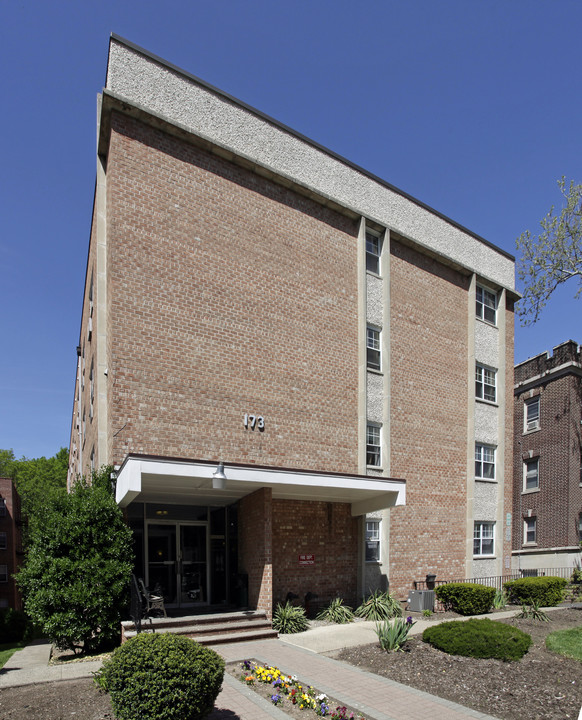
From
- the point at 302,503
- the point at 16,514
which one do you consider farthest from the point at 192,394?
the point at 16,514

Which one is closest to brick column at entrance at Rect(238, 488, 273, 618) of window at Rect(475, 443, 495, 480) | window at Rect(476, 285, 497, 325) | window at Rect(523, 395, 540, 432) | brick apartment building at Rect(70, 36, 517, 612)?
brick apartment building at Rect(70, 36, 517, 612)

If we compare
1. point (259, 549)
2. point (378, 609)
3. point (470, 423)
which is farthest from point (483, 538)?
point (259, 549)

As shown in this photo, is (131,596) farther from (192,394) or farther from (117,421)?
(192,394)

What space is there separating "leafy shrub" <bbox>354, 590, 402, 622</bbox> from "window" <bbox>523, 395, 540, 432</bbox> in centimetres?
1791

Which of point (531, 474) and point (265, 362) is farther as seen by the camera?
point (531, 474)

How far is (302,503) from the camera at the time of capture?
51.2 ft

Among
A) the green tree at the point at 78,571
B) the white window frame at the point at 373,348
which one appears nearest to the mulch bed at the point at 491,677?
the green tree at the point at 78,571

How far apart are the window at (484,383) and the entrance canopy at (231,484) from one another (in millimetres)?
8133

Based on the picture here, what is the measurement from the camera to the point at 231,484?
13.1 meters

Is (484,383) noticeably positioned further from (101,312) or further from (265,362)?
(101,312)

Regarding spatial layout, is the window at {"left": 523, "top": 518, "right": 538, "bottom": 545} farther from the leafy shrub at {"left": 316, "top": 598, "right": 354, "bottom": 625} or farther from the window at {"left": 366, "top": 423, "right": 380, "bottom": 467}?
the leafy shrub at {"left": 316, "top": 598, "right": 354, "bottom": 625}

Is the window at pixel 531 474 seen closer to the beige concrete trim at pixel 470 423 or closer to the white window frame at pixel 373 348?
the beige concrete trim at pixel 470 423

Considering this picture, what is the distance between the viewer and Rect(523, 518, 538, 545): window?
2870cm

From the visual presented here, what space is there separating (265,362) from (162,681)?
10.1 m
